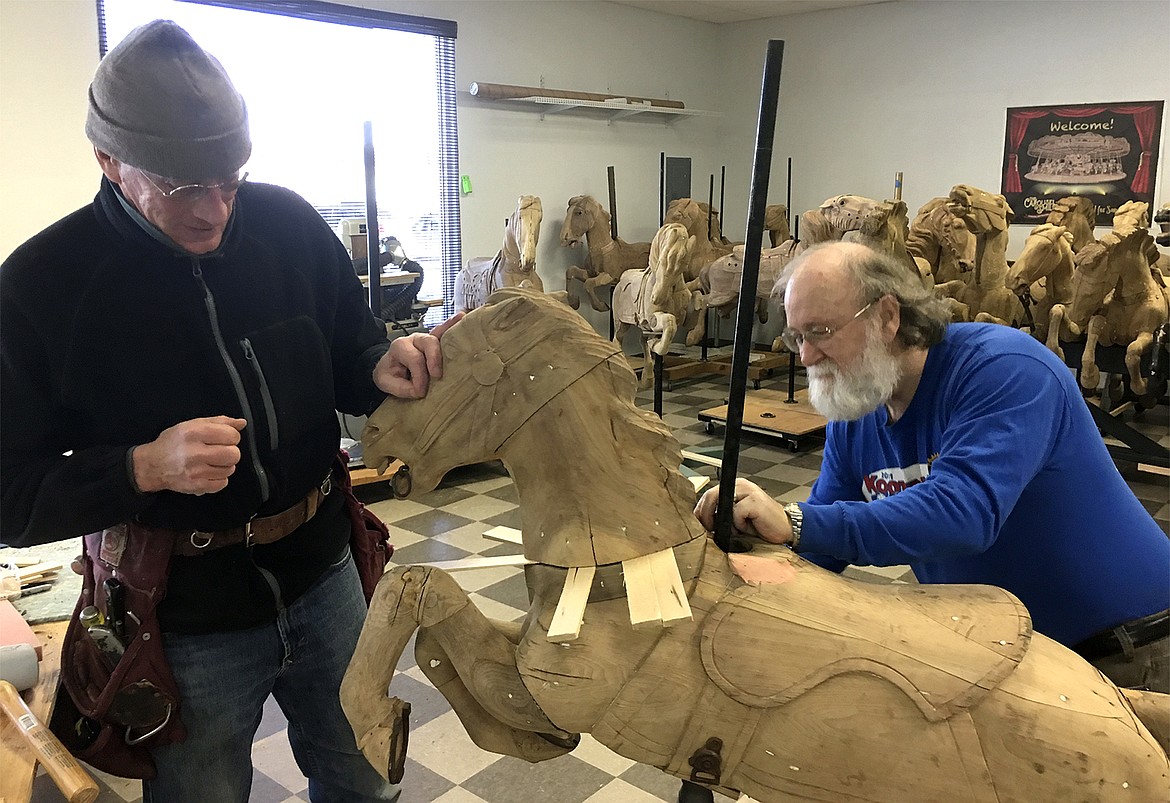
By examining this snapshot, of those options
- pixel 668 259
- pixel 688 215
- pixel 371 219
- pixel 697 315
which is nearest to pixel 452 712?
pixel 371 219

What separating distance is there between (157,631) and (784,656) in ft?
2.99

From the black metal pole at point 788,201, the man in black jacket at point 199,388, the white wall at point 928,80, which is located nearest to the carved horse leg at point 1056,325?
the white wall at point 928,80

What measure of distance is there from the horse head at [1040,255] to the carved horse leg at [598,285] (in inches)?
132

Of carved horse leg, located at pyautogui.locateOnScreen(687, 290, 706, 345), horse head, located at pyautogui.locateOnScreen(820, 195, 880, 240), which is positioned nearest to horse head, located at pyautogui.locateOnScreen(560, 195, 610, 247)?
carved horse leg, located at pyautogui.locateOnScreen(687, 290, 706, 345)

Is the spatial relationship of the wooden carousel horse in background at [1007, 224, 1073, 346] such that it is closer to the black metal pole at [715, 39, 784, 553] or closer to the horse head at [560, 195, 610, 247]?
the horse head at [560, 195, 610, 247]

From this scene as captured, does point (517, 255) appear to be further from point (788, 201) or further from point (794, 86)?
point (794, 86)

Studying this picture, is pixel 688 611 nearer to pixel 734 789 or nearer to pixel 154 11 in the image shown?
pixel 734 789

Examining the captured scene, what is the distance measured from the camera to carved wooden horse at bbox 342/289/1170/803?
3.79 feet

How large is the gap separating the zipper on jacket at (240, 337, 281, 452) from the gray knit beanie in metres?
0.25

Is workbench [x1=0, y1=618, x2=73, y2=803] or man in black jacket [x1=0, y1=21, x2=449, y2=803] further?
workbench [x1=0, y1=618, x2=73, y2=803]

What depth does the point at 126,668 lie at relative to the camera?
4.35 feet

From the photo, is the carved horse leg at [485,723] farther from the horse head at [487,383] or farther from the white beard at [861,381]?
the white beard at [861,381]

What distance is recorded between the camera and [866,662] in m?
1.17

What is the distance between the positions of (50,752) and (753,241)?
1468 millimetres
